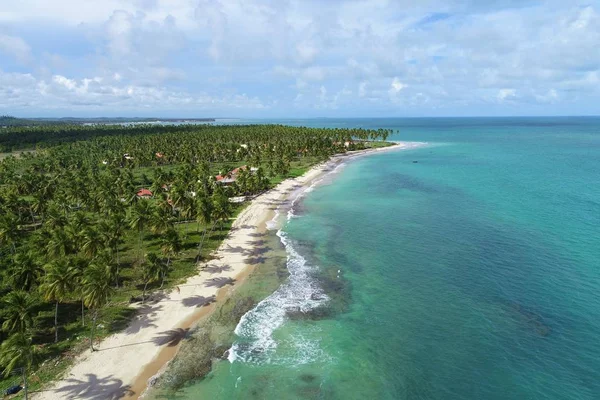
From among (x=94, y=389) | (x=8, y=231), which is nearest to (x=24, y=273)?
(x=8, y=231)

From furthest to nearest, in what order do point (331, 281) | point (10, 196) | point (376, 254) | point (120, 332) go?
point (10, 196)
point (376, 254)
point (331, 281)
point (120, 332)

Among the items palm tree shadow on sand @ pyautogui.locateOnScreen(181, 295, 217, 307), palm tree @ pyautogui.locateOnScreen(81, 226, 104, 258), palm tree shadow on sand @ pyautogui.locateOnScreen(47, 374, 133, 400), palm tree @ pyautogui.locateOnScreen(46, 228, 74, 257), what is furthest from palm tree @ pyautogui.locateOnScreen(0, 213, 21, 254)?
palm tree shadow on sand @ pyautogui.locateOnScreen(47, 374, 133, 400)

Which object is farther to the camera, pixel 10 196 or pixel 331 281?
pixel 10 196

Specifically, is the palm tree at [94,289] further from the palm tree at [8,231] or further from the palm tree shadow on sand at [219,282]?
the palm tree at [8,231]

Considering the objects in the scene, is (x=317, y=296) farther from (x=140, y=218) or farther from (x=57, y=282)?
(x=140, y=218)

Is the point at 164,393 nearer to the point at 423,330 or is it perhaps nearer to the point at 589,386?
the point at 423,330

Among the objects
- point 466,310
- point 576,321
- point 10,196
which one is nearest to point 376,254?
point 466,310

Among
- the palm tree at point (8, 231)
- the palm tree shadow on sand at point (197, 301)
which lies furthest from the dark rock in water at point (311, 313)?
the palm tree at point (8, 231)
